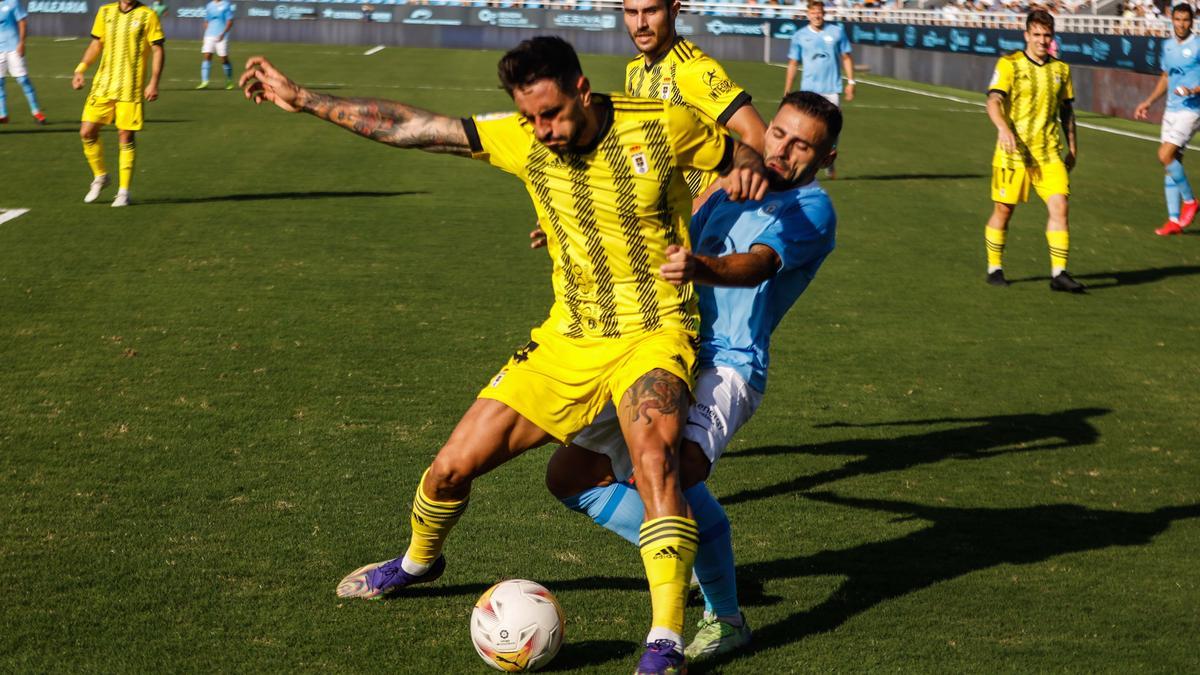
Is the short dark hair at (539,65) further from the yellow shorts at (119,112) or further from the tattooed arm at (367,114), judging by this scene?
the yellow shorts at (119,112)

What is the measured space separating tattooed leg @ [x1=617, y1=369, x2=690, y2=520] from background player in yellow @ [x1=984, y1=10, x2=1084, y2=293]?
762cm

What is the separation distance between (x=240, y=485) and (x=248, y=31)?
43.4 m

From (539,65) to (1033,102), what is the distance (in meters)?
8.08

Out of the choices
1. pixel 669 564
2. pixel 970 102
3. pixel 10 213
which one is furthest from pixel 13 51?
pixel 669 564

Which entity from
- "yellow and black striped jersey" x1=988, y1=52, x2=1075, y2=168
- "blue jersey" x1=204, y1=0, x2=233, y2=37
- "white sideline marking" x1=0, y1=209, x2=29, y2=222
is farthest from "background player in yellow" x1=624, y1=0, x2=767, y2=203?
"blue jersey" x1=204, y1=0, x2=233, y2=37

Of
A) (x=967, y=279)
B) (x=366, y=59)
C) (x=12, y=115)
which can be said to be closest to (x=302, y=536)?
(x=967, y=279)

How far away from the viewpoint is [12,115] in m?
21.3

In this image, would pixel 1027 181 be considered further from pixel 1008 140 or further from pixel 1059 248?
pixel 1059 248

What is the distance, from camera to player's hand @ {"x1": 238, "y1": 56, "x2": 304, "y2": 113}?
15.7 feet

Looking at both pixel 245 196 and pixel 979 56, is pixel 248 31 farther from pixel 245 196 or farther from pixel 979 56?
pixel 245 196

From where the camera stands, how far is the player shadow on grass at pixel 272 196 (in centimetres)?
1419

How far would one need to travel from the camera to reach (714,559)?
15.2 feet

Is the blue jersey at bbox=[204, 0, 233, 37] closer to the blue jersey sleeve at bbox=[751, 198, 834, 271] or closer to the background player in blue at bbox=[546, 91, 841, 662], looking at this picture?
the background player in blue at bbox=[546, 91, 841, 662]

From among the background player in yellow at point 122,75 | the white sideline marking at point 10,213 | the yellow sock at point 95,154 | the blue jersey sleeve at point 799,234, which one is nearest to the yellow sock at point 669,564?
the blue jersey sleeve at point 799,234
